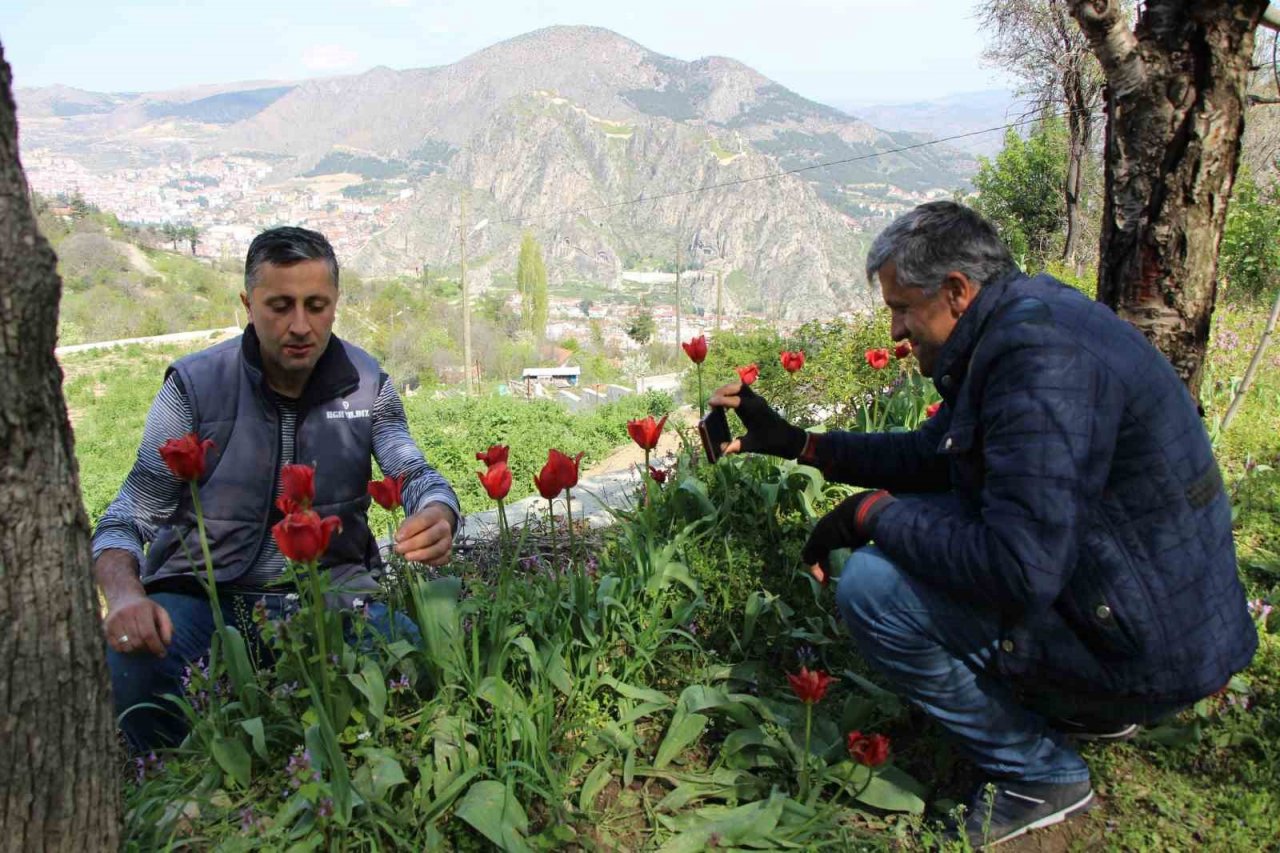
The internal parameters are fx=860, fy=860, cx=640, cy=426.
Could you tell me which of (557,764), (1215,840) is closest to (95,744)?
(557,764)

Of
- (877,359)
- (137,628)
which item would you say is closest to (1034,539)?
(137,628)

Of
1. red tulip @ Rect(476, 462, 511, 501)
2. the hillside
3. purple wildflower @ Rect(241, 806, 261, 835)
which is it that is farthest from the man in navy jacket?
the hillside

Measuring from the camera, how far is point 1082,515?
5.26 ft

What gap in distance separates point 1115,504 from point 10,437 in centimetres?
189

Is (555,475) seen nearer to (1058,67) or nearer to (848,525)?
(848,525)

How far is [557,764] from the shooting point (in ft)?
6.22

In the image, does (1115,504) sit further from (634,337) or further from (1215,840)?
(634,337)

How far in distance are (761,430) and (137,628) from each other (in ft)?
5.23

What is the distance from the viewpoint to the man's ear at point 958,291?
184cm

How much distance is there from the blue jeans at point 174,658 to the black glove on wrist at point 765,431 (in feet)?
3.44

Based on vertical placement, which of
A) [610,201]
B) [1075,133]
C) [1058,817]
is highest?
[1075,133]

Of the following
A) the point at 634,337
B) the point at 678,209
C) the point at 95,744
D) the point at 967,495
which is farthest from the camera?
the point at 678,209

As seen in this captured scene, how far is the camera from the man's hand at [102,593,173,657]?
1.81 m

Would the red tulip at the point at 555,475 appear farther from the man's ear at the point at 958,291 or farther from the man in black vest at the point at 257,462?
the man's ear at the point at 958,291
